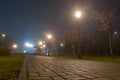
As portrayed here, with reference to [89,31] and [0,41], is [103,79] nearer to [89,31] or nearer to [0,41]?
[89,31]

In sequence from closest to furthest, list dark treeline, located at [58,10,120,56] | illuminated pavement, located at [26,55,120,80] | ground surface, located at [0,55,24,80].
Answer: illuminated pavement, located at [26,55,120,80] < ground surface, located at [0,55,24,80] < dark treeline, located at [58,10,120,56]

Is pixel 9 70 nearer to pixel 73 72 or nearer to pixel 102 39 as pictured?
pixel 73 72

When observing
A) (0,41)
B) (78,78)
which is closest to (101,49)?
(0,41)

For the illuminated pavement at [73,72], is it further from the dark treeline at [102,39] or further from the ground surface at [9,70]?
the dark treeline at [102,39]

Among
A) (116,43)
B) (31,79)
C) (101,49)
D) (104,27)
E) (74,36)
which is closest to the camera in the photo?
(31,79)

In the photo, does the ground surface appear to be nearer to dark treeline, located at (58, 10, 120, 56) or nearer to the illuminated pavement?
the illuminated pavement

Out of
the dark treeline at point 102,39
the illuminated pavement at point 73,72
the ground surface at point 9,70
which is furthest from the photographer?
the dark treeline at point 102,39

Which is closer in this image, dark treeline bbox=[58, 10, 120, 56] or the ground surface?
the ground surface

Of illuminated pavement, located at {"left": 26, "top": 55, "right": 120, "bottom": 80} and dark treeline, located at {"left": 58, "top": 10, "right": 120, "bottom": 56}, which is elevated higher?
dark treeline, located at {"left": 58, "top": 10, "right": 120, "bottom": 56}

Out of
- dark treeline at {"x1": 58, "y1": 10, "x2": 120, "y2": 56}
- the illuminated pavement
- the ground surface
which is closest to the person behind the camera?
the illuminated pavement

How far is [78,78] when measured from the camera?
7.00m

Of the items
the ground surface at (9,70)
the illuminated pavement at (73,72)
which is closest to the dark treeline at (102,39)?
the ground surface at (9,70)

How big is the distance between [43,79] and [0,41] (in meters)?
74.3

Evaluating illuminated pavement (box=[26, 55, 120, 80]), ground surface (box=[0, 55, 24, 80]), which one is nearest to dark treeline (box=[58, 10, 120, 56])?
ground surface (box=[0, 55, 24, 80])
